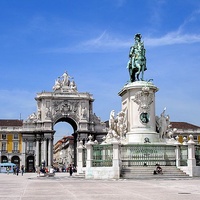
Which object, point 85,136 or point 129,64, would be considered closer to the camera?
point 129,64

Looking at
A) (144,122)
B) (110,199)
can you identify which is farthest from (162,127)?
(110,199)

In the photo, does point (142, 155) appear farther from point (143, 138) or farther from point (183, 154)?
point (183, 154)

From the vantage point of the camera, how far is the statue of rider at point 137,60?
30.9m

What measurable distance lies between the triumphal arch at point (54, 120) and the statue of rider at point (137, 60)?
6028 cm

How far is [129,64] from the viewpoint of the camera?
31.6 metres

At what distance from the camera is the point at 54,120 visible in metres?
92.6

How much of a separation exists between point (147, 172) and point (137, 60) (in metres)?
8.27

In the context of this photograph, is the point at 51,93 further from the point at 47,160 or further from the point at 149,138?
the point at 149,138

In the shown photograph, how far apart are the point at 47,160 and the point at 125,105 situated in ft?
200

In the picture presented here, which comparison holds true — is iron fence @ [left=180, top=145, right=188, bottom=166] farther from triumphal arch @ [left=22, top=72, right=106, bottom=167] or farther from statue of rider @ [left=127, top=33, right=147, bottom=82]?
triumphal arch @ [left=22, top=72, right=106, bottom=167]

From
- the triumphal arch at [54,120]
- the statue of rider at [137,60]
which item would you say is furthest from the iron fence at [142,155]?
the triumphal arch at [54,120]

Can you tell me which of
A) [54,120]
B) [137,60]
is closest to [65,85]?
[54,120]

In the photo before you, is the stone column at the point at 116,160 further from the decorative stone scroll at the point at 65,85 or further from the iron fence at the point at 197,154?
the decorative stone scroll at the point at 65,85

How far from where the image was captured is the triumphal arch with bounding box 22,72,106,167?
90.9 meters
